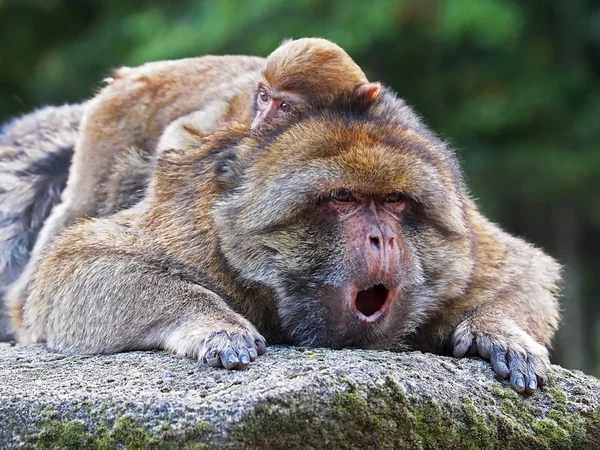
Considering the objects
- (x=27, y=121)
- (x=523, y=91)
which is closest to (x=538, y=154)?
(x=523, y=91)

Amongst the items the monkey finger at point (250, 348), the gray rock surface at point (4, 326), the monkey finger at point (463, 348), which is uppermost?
the monkey finger at point (463, 348)

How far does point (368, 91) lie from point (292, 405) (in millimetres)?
1656

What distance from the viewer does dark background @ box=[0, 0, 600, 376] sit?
38.3ft

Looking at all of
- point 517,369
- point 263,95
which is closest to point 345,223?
point 517,369

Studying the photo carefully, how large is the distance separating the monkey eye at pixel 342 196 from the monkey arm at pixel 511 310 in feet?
2.78

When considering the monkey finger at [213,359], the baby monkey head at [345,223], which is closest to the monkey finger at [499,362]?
the baby monkey head at [345,223]

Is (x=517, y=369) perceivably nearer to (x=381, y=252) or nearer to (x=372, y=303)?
(x=372, y=303)

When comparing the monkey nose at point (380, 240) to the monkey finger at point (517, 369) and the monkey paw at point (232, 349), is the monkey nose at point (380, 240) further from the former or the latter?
the monkey finger at point (517, 369)

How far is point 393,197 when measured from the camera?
4.59 metres

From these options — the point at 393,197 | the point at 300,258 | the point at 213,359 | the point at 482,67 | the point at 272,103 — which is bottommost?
the point at 213,359

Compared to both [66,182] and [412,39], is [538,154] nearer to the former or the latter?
[412,39]

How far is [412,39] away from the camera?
1248cm

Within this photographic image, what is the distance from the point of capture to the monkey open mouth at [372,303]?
446cm

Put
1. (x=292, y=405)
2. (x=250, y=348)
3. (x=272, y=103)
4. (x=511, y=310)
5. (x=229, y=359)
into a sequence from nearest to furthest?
(x=292, y=405)
(x=229, y=359)
(x=250, y=348)
(x=511, y=310)
(x=272, y=103)
